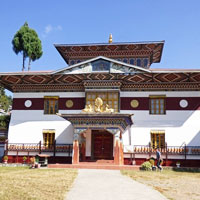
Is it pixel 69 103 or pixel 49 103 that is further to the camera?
pixel 49 103

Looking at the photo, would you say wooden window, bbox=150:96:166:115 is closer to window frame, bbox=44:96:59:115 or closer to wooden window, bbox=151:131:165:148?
wooden window, bbox=151:131:165:148

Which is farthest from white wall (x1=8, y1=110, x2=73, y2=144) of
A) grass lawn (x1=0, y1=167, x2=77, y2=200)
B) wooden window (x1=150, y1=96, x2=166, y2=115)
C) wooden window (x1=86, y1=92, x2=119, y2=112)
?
grass lawn (x1=0, y1=167, x2=77, y2=200)

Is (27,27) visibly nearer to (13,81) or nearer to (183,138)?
(13,81)

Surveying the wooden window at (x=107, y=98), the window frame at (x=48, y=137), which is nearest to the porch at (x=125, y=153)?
the window frame at (x=48, y=137)

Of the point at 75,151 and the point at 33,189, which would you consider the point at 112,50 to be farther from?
the point at 33,189

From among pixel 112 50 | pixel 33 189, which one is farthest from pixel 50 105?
pixel 33 189

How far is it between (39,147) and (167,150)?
9.54 metres

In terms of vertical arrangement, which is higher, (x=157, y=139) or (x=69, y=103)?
(x=69, y=103)

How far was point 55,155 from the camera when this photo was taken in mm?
22859

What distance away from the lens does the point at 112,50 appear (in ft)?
90.3

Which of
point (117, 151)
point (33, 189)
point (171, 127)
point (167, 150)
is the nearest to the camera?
point (33, 189)

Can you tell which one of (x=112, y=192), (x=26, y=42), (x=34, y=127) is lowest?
(x=112, y=192)

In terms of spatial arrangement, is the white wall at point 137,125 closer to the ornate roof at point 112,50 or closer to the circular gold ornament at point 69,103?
the circular gold ornament at point 69,103

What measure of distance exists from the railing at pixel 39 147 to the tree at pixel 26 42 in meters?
24.3
